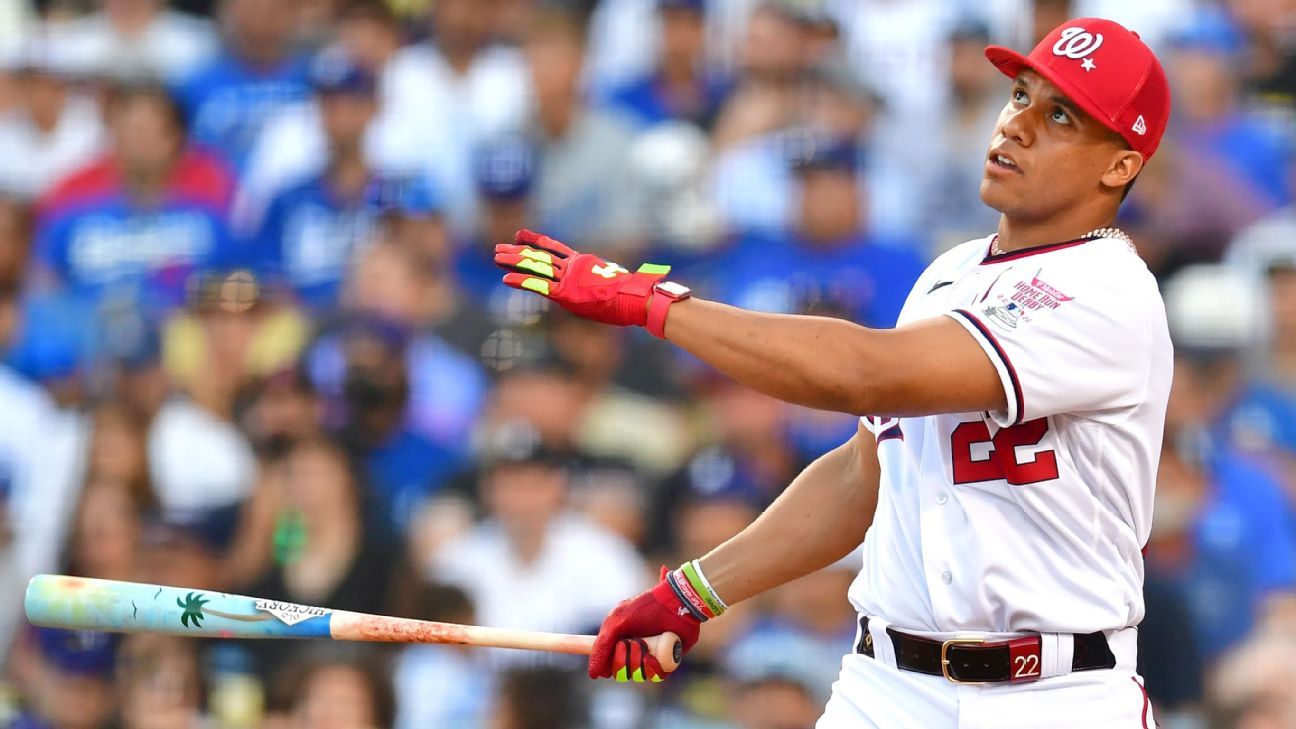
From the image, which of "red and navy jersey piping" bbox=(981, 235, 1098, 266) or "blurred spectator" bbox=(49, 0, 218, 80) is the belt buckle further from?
"blurred spectator" bbox=(49, 0, 218, 80)

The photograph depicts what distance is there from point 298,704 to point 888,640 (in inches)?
→ 122

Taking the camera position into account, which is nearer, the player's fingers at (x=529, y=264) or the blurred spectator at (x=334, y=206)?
the player's fingers at (x=529, y=264)

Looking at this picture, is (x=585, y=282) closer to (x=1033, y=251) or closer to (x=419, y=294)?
(x=1033, y=251)

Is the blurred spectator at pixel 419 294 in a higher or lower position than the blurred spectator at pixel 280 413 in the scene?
higher

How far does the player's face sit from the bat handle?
113 centimetres

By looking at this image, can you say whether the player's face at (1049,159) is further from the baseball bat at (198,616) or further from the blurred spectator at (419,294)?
the blurred spectator at (419,294)

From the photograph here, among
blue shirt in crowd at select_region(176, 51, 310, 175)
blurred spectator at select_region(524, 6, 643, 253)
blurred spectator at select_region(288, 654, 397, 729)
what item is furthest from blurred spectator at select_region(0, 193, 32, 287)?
blurred spectator at select_region(288, 654, 397, 729)

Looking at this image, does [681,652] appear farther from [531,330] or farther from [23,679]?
[23,679]

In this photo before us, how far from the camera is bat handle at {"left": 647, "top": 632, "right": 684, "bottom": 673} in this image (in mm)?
3340

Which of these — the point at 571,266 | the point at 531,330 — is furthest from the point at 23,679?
the point at 571,266

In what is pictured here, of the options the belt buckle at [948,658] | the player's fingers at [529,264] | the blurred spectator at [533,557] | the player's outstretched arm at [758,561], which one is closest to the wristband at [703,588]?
the player's outstretched arm at [758,561]

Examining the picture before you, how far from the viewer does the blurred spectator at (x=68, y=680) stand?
5930mm

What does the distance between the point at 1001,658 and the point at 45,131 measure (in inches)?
224

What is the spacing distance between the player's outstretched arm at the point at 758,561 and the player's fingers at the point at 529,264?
2.71 feet
